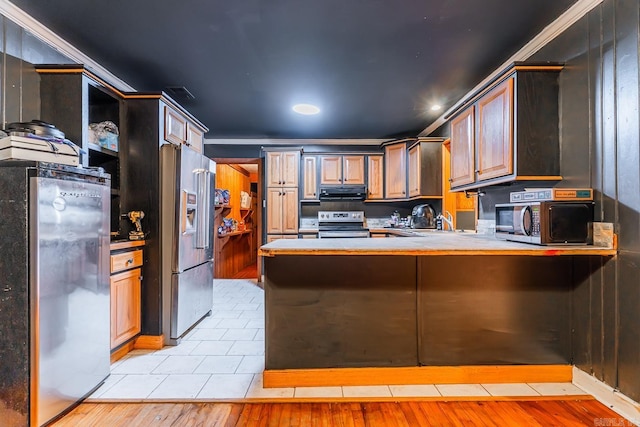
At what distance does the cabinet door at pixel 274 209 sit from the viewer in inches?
186

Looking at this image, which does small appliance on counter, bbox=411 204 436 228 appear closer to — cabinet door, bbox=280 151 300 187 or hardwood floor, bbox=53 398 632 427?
cabinet door, bbox=280 151 300 187

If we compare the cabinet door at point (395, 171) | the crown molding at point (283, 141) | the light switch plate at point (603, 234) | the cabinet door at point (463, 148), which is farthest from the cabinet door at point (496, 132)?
the crown molding at point (283, 141)

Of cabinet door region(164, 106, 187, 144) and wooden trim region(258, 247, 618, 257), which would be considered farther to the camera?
cabinet door region(164, 106, 187, 144)

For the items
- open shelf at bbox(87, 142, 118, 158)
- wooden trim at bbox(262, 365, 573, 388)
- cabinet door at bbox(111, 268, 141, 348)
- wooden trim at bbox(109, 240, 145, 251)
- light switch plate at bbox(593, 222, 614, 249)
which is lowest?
wooden trim at bbox(262, 365, 573, 388)

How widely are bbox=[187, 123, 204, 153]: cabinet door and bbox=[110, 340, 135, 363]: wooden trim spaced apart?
193cm

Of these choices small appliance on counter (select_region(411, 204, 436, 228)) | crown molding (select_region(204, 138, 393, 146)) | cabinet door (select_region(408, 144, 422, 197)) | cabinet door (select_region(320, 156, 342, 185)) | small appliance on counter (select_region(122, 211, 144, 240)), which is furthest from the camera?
crown molding (select_region(204, 138, 393, 146))

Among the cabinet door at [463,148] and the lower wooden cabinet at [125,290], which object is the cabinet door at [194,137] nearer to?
the lower wooden cabinet at [125,290]

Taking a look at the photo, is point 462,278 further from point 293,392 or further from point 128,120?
point 128,120

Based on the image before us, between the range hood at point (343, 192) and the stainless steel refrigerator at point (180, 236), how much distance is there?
7.37 ft

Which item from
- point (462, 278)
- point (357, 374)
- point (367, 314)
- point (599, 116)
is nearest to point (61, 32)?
point (367, 314)

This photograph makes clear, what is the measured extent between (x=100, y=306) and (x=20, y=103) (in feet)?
4.90

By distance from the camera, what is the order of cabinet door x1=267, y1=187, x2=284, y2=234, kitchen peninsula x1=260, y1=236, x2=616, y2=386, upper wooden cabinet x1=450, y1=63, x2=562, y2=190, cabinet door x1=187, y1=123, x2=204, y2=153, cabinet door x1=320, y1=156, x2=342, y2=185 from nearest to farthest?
kitchen peninsula x1=260, y1=236, x2=616, y2=386
upper wooden cabinet x1=450, y1=63, x2=562, y2=190
cabinet door x1=187, y1=123, x2=204, y2=153
cabinet door x1=267, y1=187, x2=284, y2=234
cabinet door x1=320, y1=156, x2=342, y2=185

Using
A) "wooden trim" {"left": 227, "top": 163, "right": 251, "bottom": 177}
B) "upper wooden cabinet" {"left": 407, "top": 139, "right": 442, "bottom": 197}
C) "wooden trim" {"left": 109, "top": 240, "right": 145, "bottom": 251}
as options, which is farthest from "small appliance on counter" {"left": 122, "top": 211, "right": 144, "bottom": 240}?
"wooden trim" {"left": 227, "top": 163, "right": 251, "bottom": 177}

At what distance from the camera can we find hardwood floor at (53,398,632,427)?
1.59 meters
